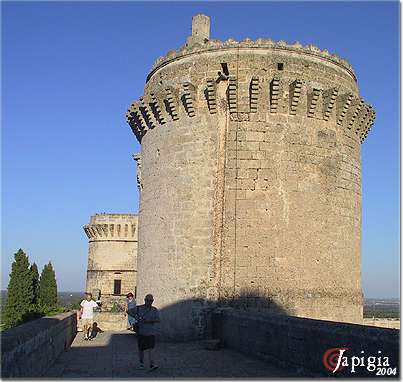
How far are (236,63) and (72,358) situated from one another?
6963mm

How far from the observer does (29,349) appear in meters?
6.24

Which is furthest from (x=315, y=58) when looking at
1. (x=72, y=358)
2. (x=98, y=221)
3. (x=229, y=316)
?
(x=98, y=221)

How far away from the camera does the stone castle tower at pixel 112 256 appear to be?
113ft

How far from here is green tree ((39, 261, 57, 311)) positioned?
32188 millimetres

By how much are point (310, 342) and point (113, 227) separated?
29.6 metres

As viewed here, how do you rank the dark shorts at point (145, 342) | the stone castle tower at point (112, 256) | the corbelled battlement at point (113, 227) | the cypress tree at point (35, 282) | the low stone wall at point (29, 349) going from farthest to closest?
the corbelled battlement at point (113, 227) < the stone castle tower at point (112, 256) < the cypress tree at point (35, 282) < the dark shorts at point (145, 342) < the low stone wall at point (29, 349)

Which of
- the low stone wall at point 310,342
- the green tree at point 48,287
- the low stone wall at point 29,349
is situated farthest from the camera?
the green tree at point 48,287

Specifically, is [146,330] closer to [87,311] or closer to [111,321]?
[87,311]

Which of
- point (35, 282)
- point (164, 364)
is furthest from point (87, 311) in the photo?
point (35, 282)

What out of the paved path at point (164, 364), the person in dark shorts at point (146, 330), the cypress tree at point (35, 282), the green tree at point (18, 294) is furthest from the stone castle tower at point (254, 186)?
the cypress tree at point (35, 282)

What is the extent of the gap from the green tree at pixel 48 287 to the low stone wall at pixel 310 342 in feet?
80.9

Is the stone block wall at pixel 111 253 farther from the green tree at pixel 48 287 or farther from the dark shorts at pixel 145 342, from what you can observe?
the dark shorts at pixel 145 342

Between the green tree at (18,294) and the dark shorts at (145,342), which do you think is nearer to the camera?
the dark shorts at (145,342)

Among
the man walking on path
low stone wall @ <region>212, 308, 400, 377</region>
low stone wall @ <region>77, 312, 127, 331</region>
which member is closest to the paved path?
low stone wall @ <region>212, 308, 400, 377</region>
